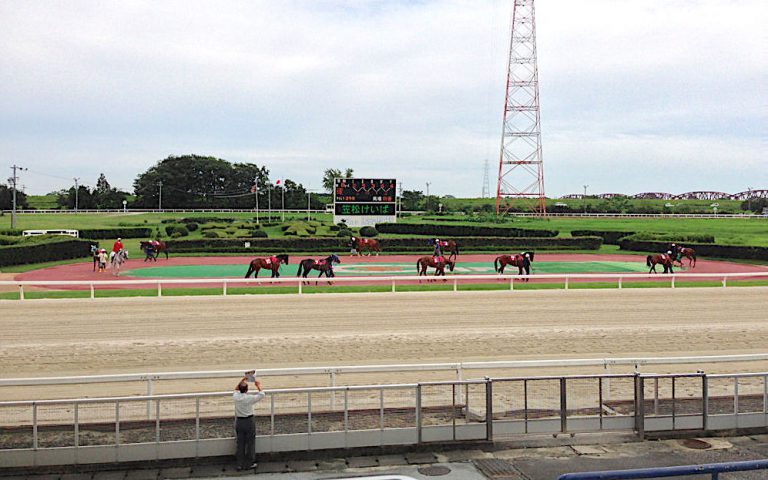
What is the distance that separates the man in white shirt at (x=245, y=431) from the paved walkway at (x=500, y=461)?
0.12m

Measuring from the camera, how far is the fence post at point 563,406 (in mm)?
8039

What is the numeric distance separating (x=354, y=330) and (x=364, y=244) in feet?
79.7

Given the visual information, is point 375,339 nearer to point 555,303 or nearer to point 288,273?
point 555,303

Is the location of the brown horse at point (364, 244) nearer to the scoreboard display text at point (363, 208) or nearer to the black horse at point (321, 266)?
the scoreboard display text at point (363, 208)

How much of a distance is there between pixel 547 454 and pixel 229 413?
12.5ft

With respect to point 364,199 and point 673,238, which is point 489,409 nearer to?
point 673,238

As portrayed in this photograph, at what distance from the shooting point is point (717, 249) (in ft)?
128

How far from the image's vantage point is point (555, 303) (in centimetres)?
1806

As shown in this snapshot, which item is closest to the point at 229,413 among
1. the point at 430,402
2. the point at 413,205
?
the point at 430,402

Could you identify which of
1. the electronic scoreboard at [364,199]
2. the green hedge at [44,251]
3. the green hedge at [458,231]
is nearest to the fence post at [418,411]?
the green hedge at [44,251]

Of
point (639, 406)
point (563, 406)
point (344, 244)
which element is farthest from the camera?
point (344, 244)

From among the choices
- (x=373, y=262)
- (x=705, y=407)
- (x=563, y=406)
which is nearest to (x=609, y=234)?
(x=373, y=262)

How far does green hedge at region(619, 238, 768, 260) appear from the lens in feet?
120

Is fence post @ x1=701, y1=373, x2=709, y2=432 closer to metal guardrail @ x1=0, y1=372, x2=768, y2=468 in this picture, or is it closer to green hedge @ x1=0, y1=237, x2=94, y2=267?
metal guardrail @ x1=0, y1=372, x2=768, y2=468
